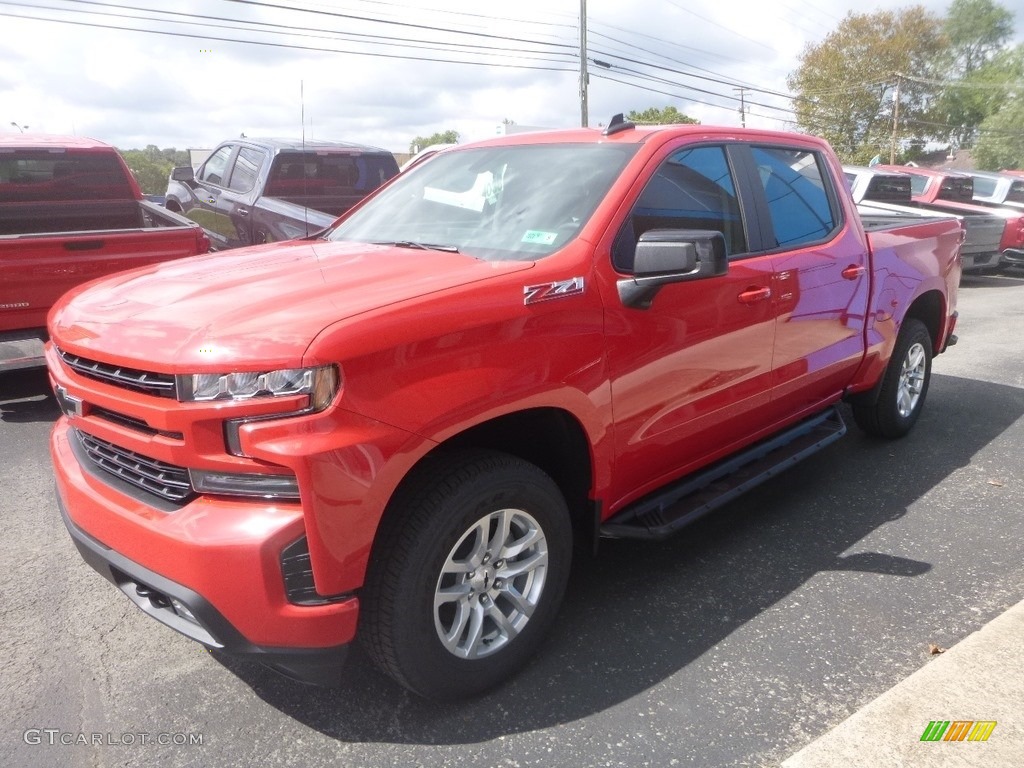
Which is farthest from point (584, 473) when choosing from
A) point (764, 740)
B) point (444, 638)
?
point (764, 740)

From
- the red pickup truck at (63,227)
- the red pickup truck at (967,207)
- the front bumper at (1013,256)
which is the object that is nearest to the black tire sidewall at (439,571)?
the red pickup truck at (63,227)

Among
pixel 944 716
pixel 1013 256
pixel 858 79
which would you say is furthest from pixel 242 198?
pixel 858 79

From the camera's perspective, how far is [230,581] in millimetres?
2211

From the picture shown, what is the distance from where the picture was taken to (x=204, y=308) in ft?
8.16

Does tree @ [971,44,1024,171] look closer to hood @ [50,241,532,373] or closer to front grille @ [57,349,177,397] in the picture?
hood @ [50,241,532,373]

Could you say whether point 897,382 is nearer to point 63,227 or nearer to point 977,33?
point 63,227

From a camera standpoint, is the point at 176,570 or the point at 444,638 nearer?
the point at 176,570

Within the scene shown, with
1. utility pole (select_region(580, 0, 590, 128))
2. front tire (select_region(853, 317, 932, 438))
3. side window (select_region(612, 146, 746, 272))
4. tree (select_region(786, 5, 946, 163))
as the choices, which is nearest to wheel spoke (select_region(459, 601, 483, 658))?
side window (select_region(612, 146, 746, 272))

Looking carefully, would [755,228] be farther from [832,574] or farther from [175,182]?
[175,182]

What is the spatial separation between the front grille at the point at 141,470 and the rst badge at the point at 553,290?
3.73 feet

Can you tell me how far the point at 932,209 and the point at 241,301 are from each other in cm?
1323

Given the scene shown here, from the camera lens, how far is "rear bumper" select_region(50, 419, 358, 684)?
86.2 inches

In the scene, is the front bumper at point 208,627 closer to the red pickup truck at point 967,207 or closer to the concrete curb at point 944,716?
the concrete curb at point 944,716

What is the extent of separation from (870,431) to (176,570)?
4.41m
